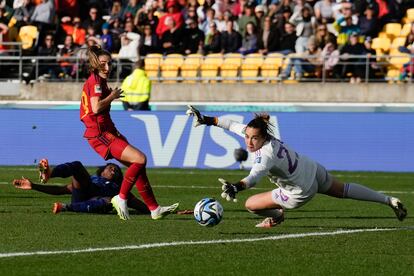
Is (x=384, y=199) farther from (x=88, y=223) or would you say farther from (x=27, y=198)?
(x=27, y=198)

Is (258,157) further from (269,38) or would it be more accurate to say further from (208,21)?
(208,21)

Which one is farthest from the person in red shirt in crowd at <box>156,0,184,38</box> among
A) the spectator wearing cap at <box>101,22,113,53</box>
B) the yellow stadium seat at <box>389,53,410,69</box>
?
the yellow stadium seat at <box>389,53,410,69</box>

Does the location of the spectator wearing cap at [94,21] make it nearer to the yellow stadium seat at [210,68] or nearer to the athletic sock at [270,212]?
the yellow stadium seat at [210,68]

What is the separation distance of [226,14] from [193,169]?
703 cm

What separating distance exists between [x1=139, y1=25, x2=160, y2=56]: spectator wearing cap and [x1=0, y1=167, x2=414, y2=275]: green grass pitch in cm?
1506

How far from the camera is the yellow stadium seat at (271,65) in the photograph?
29466 mm

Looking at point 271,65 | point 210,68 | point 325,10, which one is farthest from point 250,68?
point 325,10

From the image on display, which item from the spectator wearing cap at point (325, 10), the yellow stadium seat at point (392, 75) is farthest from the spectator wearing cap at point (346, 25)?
the yellow stadium seat at point (392, 75)

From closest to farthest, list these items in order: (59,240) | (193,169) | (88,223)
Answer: (59,240) → (88,223) → (193,169)

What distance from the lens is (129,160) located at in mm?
13336

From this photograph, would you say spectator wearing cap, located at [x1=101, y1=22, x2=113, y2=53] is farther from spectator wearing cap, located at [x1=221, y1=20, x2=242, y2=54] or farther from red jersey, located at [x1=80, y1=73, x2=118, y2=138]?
red jersey, located at [x1=80, y1=73, x2=118, y2=138]

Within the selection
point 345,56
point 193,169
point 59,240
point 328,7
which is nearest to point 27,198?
point 59,240

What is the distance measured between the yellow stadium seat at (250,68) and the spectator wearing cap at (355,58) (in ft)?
7.35

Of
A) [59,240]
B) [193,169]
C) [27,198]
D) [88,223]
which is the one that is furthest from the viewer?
[193,169]
